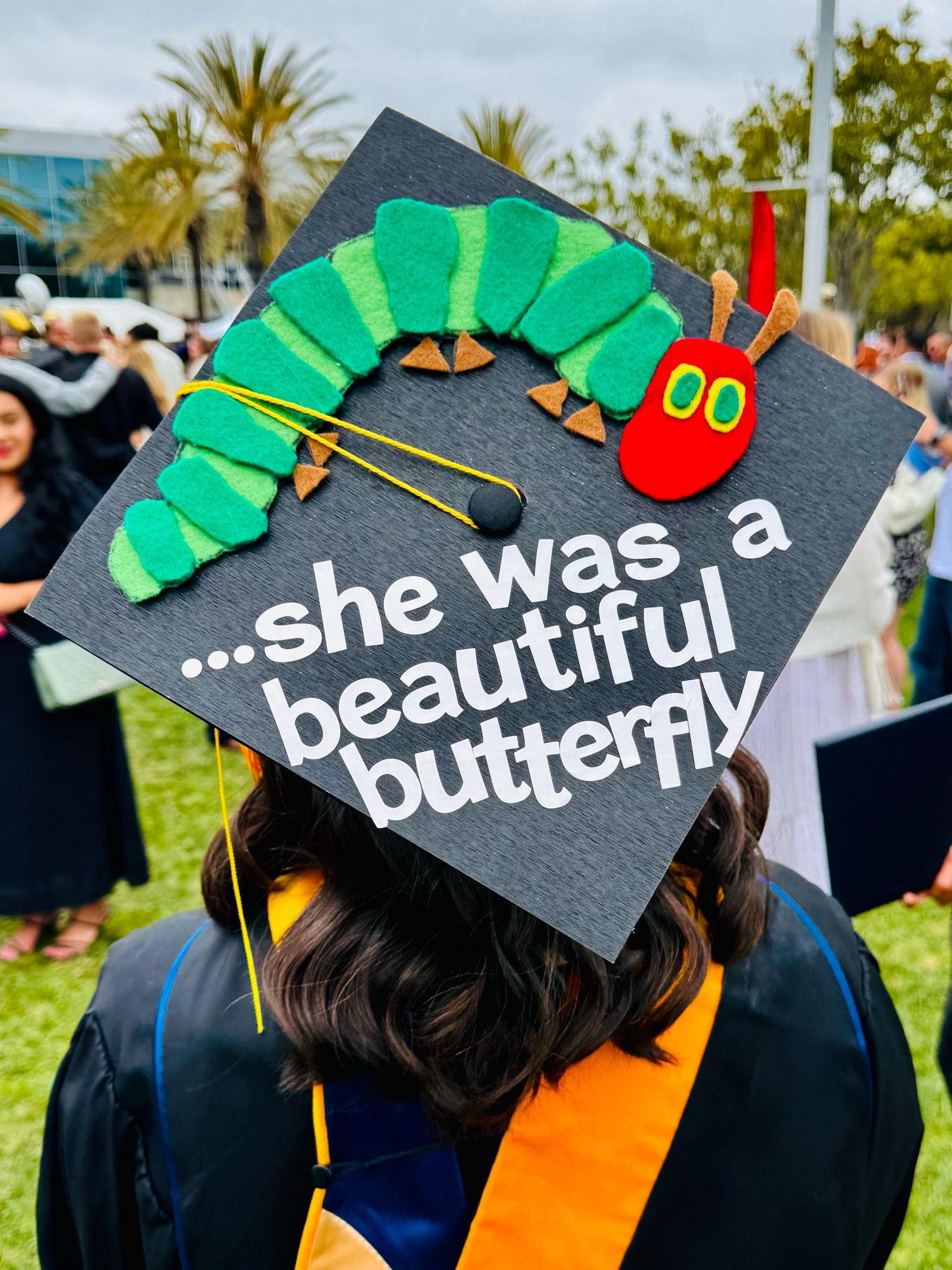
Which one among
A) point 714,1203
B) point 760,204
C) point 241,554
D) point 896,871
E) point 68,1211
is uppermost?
point 760,204

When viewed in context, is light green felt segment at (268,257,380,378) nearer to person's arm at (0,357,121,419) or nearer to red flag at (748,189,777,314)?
red flag at (748,189,777,314)

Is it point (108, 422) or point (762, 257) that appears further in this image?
point (108, 422)

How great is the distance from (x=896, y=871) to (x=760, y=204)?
1.54 metres

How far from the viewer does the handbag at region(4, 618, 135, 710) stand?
303 centimetres

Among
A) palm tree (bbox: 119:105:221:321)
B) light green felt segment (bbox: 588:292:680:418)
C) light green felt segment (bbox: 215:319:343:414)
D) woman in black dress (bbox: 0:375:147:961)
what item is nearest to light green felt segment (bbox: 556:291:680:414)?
light green felt segment (bbox: 588:292:680:418)

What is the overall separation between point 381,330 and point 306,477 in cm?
15

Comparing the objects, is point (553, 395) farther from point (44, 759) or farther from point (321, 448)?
point (44, 759)

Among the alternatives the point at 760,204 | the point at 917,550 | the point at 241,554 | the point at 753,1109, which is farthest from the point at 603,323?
the point at 917,550

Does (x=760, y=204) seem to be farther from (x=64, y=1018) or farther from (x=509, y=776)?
(x=64, y=1018)

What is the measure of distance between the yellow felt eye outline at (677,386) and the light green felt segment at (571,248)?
0.13m

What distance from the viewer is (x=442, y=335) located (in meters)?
0.90

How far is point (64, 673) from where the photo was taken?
3049 mm

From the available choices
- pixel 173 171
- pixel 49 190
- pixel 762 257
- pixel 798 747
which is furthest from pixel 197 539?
pixel 49 190

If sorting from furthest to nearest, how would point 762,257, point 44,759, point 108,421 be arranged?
point 108,421 < point 44,759 < point 762,257
